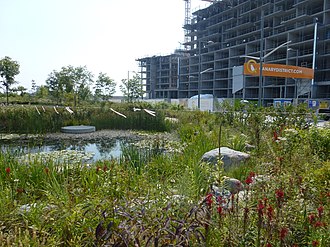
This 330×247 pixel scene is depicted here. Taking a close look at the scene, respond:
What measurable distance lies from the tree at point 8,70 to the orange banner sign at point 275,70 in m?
21.5

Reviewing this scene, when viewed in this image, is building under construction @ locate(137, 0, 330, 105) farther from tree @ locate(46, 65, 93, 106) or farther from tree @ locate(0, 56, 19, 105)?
tree @ locate(0, 56, 19, 105)

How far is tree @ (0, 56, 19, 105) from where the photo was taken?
27141 millimetres

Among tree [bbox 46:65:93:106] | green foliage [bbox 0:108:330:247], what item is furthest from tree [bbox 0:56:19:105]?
green foliage [bbox 0:108:330:247]

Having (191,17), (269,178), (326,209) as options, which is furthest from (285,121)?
(191,17)

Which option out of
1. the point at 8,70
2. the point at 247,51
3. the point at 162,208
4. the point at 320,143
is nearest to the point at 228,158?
the point at 320,143

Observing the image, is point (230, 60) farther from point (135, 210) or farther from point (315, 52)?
point (135, 210)

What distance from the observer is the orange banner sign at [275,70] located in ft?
67.5

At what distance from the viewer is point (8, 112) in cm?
1125

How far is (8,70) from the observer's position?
27219mm

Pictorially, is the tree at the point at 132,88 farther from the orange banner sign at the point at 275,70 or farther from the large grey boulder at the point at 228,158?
the large grey boulder at the point at 228,158

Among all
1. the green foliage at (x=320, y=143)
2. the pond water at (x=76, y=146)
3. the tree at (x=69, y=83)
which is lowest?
the pond water at (x=76, y=146)

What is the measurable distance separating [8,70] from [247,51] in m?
33.9

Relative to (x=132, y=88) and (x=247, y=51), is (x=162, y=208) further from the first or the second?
(x=247, y=51)

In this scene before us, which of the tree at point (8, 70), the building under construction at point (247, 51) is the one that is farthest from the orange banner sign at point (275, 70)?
the tree at point (8, 70)
